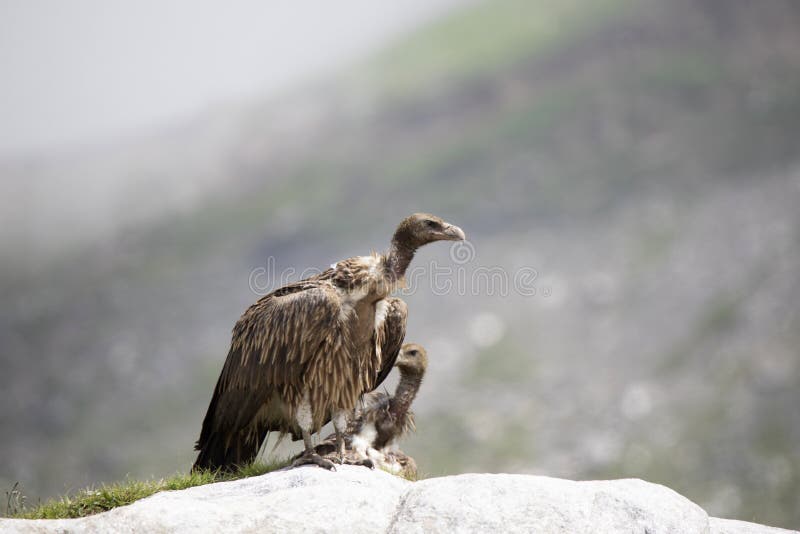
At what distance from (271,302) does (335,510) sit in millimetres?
3542

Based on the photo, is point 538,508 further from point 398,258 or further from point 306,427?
point 398,258

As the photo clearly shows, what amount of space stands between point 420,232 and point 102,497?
5.64 m

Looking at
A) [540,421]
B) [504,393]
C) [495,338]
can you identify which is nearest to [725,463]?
[540,421]

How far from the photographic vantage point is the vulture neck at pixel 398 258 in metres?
14.1

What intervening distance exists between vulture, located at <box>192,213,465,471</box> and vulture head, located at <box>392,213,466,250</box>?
0.05ft

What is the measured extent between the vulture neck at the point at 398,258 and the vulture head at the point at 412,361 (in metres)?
3.84

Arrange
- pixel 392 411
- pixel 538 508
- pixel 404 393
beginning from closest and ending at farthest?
pixel 538 508 → pixel 392 411 → pixel 404 393

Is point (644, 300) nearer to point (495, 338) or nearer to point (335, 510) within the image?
point (495, 338)

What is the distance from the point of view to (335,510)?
38.6ft

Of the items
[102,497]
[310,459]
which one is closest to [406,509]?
[310,459]

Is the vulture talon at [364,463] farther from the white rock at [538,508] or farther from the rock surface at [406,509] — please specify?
the white rock at [538,508]

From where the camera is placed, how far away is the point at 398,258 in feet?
46.3

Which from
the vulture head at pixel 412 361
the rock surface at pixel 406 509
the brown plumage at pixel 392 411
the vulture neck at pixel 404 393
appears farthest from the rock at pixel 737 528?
the vulture head at pixel 412 361

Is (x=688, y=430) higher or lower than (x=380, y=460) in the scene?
higher
